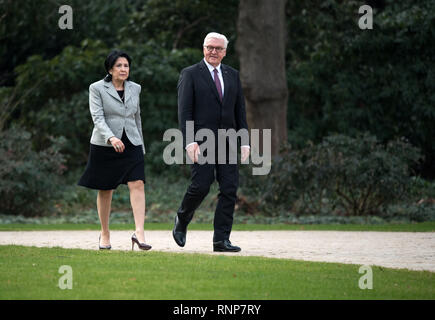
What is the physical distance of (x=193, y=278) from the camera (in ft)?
20.9

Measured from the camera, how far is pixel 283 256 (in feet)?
26.9

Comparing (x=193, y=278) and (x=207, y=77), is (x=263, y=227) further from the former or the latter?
(x=193, y=278)

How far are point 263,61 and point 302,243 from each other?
23.2ft

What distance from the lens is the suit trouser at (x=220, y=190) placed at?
27.0 feet

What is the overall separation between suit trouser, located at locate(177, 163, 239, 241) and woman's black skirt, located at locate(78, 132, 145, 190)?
541 mm

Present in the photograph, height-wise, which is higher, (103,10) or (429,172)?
(103,10)

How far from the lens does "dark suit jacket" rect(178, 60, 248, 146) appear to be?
8180 millimetres

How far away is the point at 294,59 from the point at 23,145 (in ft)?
28.2

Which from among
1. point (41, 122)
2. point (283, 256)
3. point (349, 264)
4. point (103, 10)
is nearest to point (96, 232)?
point (283, 256)

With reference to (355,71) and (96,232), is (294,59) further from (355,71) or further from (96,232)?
(96,232)

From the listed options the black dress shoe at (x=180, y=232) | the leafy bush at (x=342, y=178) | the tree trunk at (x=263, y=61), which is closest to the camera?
the black dress shoe at (x=180, y=232)
